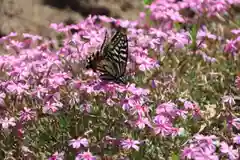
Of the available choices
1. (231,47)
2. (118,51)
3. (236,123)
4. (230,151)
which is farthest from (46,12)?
(230,151)

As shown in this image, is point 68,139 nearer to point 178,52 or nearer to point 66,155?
point 66,155

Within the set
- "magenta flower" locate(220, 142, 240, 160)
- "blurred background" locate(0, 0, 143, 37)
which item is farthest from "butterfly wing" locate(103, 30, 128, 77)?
"blurred background" locate(0, 0, 143, 37)

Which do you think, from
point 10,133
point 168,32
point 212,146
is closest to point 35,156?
point 10,133

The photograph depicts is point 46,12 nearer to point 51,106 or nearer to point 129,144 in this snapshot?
point 51,106

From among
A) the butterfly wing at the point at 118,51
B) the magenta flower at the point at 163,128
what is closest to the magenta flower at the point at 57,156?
the magenta flower at the point at 163,128

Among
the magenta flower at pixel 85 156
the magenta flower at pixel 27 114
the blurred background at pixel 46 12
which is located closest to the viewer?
the magenta flower at pixel 85 156

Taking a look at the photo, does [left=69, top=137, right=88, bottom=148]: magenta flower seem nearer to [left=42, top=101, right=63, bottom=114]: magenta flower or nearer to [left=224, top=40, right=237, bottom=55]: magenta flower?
[left=42, top=101, right=63, bottom=114]: magenta flower

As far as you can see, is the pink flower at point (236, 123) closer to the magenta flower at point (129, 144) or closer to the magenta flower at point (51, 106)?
the magenta flower at point (129, 144)
